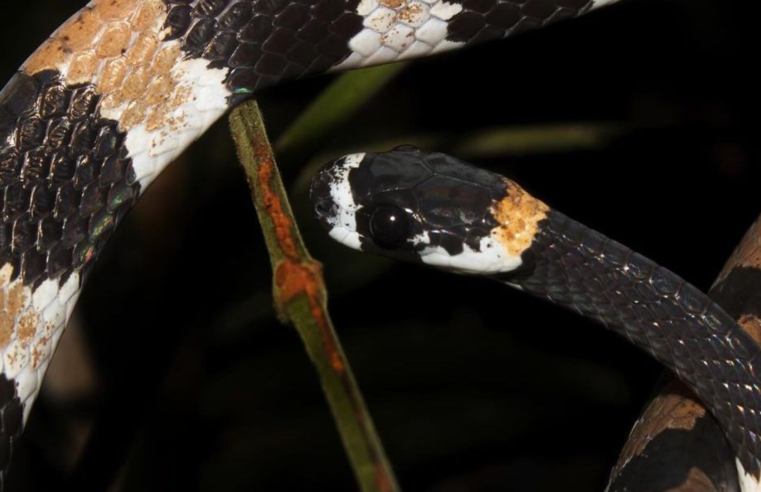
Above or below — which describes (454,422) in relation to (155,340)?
below

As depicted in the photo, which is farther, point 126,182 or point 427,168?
point 427,168

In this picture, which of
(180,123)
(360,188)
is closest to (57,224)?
(180,123)

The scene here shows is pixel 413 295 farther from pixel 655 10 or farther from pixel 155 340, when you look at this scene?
pixel 655 10

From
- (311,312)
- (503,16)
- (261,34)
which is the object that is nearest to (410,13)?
(503,16)

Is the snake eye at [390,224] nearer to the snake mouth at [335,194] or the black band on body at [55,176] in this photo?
the snake mouth at [335,194]

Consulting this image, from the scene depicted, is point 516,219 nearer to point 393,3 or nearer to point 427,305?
point 393,3

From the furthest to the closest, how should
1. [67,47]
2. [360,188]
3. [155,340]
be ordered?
[155,340] < [360,188] < [67,47]

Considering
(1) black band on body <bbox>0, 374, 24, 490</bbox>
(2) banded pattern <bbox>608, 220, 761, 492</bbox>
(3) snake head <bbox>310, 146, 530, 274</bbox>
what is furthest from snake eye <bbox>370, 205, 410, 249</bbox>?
(1) black band on body <bbox>0, 374, 24, 490</bbox>

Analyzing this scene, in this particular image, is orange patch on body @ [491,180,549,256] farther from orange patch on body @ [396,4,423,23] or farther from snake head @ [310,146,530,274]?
orange patch on body @ [396,4,423,23]

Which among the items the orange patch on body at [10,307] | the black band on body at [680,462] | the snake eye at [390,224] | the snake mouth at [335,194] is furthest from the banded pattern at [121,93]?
the black band on body at [680,462]
